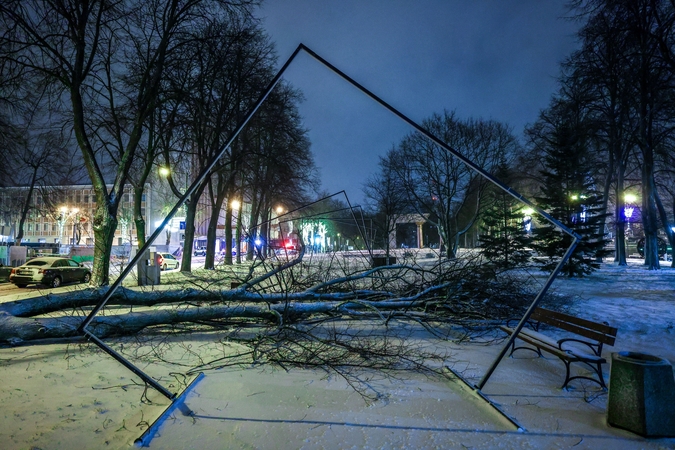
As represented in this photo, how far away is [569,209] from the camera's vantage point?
1944 cm

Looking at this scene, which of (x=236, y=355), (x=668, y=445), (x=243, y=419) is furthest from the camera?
(x=236, y=355)

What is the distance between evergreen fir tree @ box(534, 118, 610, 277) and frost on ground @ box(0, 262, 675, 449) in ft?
45.0

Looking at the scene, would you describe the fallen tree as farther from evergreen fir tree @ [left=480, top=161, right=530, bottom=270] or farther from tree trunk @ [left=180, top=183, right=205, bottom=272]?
tree trunk @ [left=180, top=183, right=205, bottom=272]

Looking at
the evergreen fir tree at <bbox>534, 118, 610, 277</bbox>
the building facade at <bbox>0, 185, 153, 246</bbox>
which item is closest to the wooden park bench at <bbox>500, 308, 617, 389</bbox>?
the evergreen fir tree at <bbox>534, 118, 610, 277</bbox>

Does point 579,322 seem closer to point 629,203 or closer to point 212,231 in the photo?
point 212,231

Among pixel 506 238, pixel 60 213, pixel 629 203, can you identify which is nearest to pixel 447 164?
pixel 506 238

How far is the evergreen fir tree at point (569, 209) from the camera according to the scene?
18719 mm

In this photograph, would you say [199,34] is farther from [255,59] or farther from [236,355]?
A: [236,355]

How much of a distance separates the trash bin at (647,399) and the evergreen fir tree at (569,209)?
16076 millimetres

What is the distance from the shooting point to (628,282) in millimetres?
16031

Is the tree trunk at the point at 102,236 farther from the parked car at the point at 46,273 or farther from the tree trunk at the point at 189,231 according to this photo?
the tree trunk at the point at 189,231

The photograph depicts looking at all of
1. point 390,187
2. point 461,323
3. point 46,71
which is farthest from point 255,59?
point 461,323

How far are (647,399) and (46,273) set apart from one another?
20.7 meters

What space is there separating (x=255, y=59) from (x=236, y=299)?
15.4 metres
